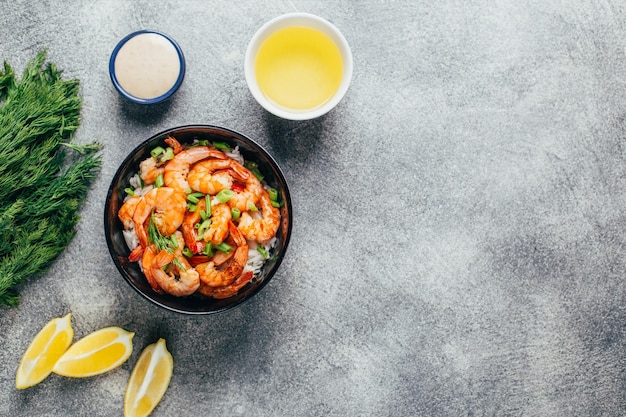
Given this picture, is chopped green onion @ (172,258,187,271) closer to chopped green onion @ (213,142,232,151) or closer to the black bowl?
the black bowl

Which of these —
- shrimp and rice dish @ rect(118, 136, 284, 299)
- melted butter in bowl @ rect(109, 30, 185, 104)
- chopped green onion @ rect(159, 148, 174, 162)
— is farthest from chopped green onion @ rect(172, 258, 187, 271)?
melted butter in bowl @ rect(109, 30, 185, 104)

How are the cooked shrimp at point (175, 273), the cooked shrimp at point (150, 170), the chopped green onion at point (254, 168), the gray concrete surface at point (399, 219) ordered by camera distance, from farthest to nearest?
1. the gray concrete surface at point (399, 219)
2. the chopped green onion at point (254, 168)
3. the cooked shrimp at point (150, 170)
4. the cooked shrimp at point (175, 273)

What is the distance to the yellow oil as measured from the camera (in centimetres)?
203

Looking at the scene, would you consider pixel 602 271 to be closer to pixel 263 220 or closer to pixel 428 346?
pixel 428 346

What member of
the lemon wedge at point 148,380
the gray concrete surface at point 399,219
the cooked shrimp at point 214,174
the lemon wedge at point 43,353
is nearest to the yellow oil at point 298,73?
the gray concrete surface at point 399,219

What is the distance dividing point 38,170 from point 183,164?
0.58m

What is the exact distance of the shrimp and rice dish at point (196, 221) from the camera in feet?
6.10

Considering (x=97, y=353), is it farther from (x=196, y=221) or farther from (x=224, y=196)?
(x=224, y=196)

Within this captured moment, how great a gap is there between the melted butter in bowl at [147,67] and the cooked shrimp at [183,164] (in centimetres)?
26

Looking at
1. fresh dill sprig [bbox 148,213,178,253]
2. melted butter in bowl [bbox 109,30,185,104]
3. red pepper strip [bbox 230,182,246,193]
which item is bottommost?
fresh dill sprig [bbox 148,213,178,253]

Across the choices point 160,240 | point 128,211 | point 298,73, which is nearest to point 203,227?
point 160,240

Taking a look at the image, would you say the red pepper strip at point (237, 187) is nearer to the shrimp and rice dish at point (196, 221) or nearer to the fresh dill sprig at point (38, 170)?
the shrimp and rice dish at point (196, 221)

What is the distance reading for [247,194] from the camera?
1.93 meters

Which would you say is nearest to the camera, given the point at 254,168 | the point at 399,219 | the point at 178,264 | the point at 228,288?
the point at 178,264
